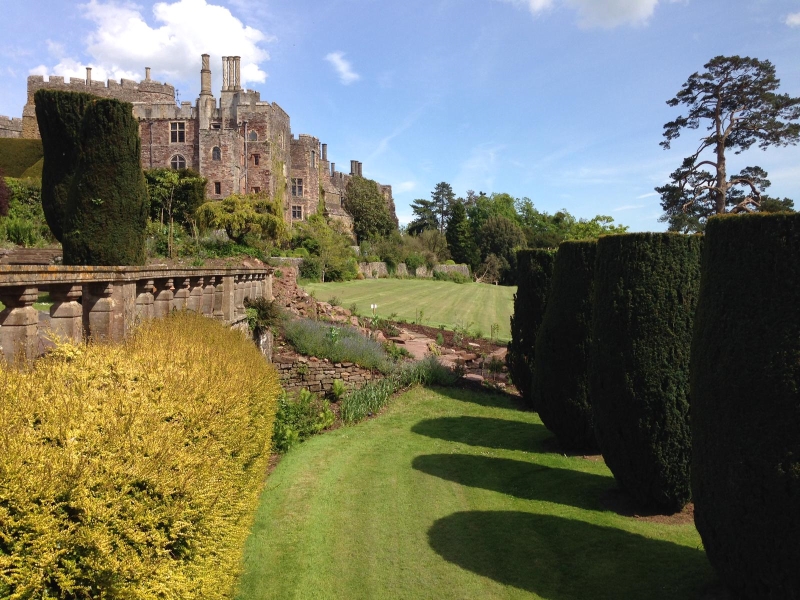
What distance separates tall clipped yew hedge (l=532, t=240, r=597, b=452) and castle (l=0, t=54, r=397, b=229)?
36.4 metres

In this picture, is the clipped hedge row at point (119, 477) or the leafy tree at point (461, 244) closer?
the clipped hedge row at point (119, 477)

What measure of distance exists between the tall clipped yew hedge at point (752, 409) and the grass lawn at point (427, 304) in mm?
16734

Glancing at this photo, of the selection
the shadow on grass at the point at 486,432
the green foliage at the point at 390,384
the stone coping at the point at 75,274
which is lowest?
the shadow on grass at the point at 486,432

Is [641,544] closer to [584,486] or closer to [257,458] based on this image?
[584,486]

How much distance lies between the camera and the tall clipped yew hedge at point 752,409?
3.75m

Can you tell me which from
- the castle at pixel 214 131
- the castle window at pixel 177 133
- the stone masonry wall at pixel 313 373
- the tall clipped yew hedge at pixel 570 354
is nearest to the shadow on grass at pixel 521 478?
the tall clipped yew hedge at pixel 570 354

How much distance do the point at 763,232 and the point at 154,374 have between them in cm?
436

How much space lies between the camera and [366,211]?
195ft

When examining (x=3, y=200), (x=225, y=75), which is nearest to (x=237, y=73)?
(x=225, y=75)

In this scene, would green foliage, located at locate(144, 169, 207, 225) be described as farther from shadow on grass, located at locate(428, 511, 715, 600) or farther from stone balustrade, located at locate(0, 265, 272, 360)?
shadow on grass, located at locate(428, 511, 715, 600)

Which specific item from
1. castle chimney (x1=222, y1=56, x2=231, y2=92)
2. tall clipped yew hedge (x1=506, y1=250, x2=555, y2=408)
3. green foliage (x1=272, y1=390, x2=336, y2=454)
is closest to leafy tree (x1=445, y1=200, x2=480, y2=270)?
castle chimney (x1=222, y1=56, x2=231, y2=92)

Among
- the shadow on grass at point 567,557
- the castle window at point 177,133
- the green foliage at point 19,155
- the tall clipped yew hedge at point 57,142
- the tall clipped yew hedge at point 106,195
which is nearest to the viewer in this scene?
the shadow on grass at point 567,557

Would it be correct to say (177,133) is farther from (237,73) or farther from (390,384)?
(390,384)

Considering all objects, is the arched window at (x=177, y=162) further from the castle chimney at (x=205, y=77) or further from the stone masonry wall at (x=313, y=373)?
the stone masonry wall at (x=313, y=373)
